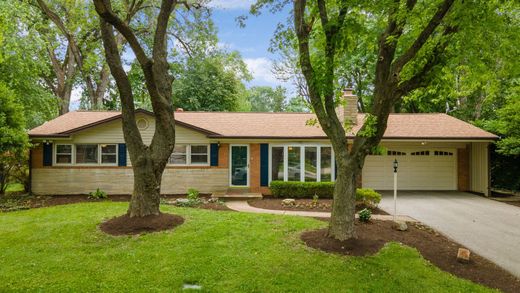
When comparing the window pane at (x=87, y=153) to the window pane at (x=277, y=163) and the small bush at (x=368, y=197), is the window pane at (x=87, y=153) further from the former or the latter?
the small bush at (x=368, y=197)

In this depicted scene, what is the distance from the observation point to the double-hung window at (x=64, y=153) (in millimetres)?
13367

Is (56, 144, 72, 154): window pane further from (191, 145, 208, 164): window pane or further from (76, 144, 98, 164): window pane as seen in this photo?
(191, 145, 208, 164): window pane

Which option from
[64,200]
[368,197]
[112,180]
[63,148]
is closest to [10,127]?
[63,148]

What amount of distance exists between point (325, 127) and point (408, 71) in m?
2.25

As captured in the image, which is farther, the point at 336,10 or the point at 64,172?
the point at 64,172

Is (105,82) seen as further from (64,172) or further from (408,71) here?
(408,71)

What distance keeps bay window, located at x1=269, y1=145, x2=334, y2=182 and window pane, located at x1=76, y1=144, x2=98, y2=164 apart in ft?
25.1

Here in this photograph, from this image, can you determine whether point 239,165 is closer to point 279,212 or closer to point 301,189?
point 301,189

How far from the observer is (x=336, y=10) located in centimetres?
702

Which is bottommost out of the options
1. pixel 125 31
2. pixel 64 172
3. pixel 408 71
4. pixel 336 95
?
pixel 64 172

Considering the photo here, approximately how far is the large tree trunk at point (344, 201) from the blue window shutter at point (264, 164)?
24.2 ft

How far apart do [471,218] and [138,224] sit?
9.62 metres

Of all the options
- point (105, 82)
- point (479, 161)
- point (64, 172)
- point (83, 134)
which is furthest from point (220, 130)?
point (105, 82)

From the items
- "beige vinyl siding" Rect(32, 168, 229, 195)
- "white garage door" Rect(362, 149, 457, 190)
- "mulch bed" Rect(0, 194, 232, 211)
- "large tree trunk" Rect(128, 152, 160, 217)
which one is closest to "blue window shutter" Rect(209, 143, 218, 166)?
"beige vinyl siding" Rect(32, 168, 229, 195)
